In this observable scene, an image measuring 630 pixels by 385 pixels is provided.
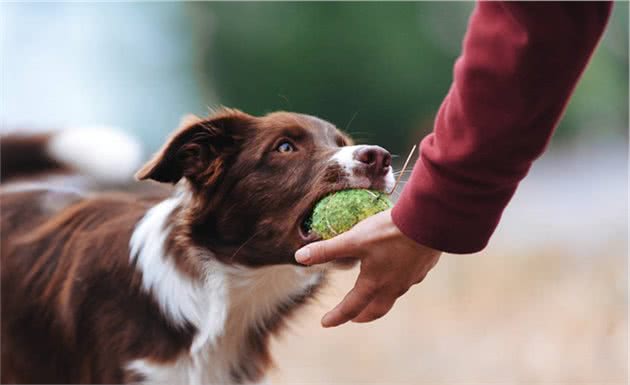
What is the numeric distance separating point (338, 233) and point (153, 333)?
97 cm

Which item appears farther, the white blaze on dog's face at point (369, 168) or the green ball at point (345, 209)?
the white blaze on dog's face at point (369, 168)

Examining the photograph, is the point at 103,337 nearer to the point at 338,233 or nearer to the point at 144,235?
the point at 144,235

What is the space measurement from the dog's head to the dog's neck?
7 centimetres

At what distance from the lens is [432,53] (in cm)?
919

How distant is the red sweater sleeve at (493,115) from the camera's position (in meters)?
1.76

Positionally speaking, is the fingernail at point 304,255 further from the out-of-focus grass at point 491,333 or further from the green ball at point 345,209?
the out-of-focus grass at point 491,333

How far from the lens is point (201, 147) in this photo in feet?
10.3

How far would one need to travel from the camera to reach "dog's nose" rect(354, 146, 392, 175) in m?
2.73

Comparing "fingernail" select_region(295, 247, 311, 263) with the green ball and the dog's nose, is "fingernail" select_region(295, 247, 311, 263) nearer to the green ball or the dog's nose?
the green ball

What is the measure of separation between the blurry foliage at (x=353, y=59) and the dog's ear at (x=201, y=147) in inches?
202

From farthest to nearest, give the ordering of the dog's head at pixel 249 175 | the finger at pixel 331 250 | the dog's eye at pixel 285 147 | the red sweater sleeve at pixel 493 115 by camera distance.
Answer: the dog's eye at pixel 285 147, the dog's head at pixel 249 175, the finger at pixel 331 250, the red sweater sleeve at pixel 493 115

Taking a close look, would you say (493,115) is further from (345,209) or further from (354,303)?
(345,209)

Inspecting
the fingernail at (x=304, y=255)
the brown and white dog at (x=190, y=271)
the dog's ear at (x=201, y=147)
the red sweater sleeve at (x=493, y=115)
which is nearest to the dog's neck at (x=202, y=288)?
the brown and white dog at (x=190, y=271)

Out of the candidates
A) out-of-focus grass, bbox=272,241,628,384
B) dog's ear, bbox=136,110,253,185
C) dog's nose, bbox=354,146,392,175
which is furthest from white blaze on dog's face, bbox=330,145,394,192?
out-of-focus grass, bbox=272,241,628,384
